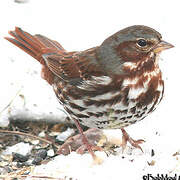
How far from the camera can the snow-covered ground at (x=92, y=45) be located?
4.42m

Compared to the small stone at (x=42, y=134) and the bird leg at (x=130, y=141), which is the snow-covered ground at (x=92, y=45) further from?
the small stone at (x=42, y=134)

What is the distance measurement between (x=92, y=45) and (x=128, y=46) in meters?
2.18

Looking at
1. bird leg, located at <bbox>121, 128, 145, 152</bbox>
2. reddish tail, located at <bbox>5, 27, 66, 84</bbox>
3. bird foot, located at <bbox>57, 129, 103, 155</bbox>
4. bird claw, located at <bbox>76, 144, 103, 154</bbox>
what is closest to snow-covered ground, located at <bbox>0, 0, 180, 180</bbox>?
bird leg, located at <bbox>121, 128, 145, 152</bbox>

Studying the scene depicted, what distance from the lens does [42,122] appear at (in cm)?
573

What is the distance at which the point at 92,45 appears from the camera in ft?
21.7

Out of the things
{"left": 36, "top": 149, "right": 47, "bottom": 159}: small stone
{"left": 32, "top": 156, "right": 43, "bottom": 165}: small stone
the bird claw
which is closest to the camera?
the bird claw

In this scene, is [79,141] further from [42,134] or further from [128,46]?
[128,46]

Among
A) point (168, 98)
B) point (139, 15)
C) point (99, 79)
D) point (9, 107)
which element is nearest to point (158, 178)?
point (99, 79)

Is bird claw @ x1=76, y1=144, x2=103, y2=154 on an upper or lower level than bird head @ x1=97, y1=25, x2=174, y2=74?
lower

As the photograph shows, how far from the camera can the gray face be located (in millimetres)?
4367

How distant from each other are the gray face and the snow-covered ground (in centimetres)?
82

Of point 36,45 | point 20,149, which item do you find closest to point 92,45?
point 36,45

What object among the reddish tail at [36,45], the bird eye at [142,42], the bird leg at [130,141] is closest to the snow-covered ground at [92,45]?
the bird leg at [130,141]

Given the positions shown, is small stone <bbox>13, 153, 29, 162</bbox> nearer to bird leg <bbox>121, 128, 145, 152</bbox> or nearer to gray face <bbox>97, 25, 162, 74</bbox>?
bird leg <bbox>121, 128, 145, 152</bbox>
